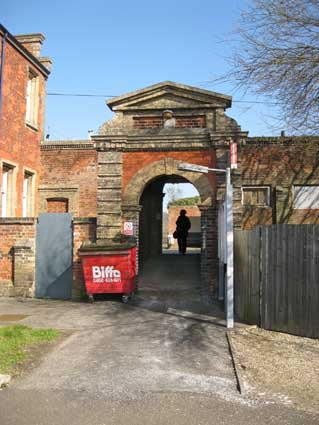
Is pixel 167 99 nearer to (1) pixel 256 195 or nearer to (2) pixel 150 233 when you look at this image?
(1) pixel 256 195

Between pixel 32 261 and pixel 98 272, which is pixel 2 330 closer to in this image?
pixel 98 272

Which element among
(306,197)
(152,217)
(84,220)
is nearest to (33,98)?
(152,217)

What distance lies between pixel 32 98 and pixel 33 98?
4 cm

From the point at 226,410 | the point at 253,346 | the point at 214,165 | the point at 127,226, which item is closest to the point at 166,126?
the point at 214,165

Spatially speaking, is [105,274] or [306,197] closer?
[105,274]

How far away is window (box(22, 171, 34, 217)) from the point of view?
1706cm

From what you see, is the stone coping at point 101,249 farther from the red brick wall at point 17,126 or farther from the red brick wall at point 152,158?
the red brick wall at point 17,126

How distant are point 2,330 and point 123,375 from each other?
307 cm

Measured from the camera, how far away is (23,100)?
16.4 meters

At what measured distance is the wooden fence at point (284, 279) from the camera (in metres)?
7.70

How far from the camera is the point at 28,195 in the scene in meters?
17.3

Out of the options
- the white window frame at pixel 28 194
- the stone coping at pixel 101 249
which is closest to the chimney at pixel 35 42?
the white window frame at pixel 28 194

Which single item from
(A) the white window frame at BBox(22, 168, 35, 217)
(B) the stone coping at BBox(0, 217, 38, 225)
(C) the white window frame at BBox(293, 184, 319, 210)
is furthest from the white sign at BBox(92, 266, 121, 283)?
(A) the white window frame at BBox(22, 168, 35, 217)

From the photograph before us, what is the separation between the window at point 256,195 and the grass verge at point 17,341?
9.04 meters
